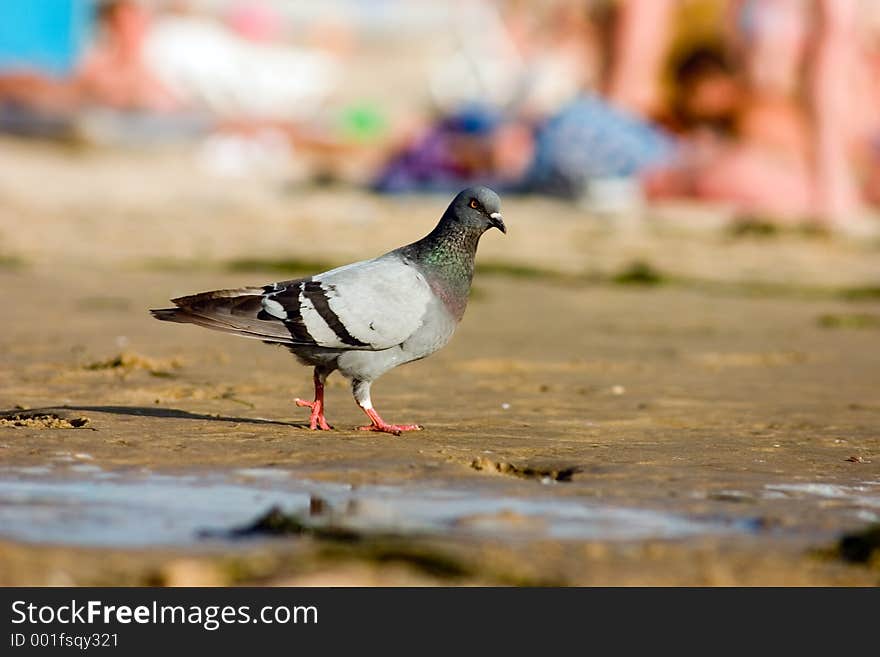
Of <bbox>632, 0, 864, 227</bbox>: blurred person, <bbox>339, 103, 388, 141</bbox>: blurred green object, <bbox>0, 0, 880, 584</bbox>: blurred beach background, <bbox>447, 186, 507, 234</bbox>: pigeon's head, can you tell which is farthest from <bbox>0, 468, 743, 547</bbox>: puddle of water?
<bbox>339, 103, 388, 141</bbox>: blurred green object

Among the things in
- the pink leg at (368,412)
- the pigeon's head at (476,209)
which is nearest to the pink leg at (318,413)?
the pink leg at (368,412)

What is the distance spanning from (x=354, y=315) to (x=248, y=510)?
131 cm

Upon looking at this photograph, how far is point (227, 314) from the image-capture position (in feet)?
16.6

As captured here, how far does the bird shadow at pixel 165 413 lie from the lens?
17.0 ft

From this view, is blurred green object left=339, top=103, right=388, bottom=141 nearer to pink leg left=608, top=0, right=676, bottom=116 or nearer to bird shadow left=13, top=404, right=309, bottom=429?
pink leg left=608, top=0, right=676, bottom=116

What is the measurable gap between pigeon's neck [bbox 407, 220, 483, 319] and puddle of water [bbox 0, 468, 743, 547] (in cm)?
120

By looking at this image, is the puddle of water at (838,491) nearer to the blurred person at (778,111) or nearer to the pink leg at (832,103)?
the blurred person at (778,111)

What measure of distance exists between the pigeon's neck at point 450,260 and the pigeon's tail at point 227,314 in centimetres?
55

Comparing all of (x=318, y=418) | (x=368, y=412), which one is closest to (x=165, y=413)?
(x=318, y=418)

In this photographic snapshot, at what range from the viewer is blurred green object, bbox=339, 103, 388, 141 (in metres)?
38.6

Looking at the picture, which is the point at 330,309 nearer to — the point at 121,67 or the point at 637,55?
the point at 637,55

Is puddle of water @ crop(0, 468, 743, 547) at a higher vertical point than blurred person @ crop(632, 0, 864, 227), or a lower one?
lower

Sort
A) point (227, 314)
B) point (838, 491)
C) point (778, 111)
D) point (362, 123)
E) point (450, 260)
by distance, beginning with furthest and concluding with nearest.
→ point (362, 123)
point (778, 111)
point (450, 260)
point (227, 314)
point (838, 491)

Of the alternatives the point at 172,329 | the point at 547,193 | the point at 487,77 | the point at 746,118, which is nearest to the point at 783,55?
the point at 746,118
